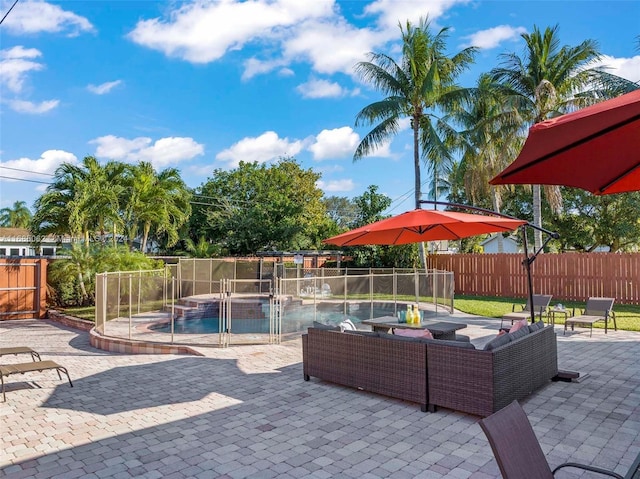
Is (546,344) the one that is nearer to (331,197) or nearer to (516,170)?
(516,170)

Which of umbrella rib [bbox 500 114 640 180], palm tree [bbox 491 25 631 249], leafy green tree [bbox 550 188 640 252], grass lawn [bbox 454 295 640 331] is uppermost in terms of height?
palm tree [bbox 491 25 631 249]

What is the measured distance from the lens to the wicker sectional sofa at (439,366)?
4602 millimetres

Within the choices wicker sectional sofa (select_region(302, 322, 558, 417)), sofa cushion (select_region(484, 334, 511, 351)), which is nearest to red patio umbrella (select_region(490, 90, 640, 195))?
sofa cushion (select_region(484, 334, 511, 351))

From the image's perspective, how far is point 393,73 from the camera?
1856 centimetres

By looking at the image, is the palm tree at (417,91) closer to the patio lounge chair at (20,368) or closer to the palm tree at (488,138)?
the palm tree at (488,138)

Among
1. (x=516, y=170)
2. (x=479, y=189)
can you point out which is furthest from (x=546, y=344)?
(x=479, y=189)

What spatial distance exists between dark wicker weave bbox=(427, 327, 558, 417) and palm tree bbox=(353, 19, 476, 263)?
12591mm

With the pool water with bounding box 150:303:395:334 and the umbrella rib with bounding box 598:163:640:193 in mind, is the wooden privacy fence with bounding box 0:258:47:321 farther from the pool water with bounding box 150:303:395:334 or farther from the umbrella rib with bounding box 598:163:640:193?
the umbrella rib with bounding box 598:163:640:193

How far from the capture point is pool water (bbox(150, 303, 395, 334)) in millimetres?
9773

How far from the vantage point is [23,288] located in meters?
13.6

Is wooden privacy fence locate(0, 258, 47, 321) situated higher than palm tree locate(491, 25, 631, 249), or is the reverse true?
palm tree locate(491, 25, 631, 249)

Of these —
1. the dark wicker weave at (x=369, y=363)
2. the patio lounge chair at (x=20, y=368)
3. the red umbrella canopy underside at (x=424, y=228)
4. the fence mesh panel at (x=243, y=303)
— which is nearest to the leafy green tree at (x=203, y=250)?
the fence mesh panel at (x=243, y=303)

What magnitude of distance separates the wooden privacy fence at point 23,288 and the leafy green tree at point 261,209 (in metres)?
10.7

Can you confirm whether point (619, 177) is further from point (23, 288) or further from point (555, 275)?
point (23, 288)
